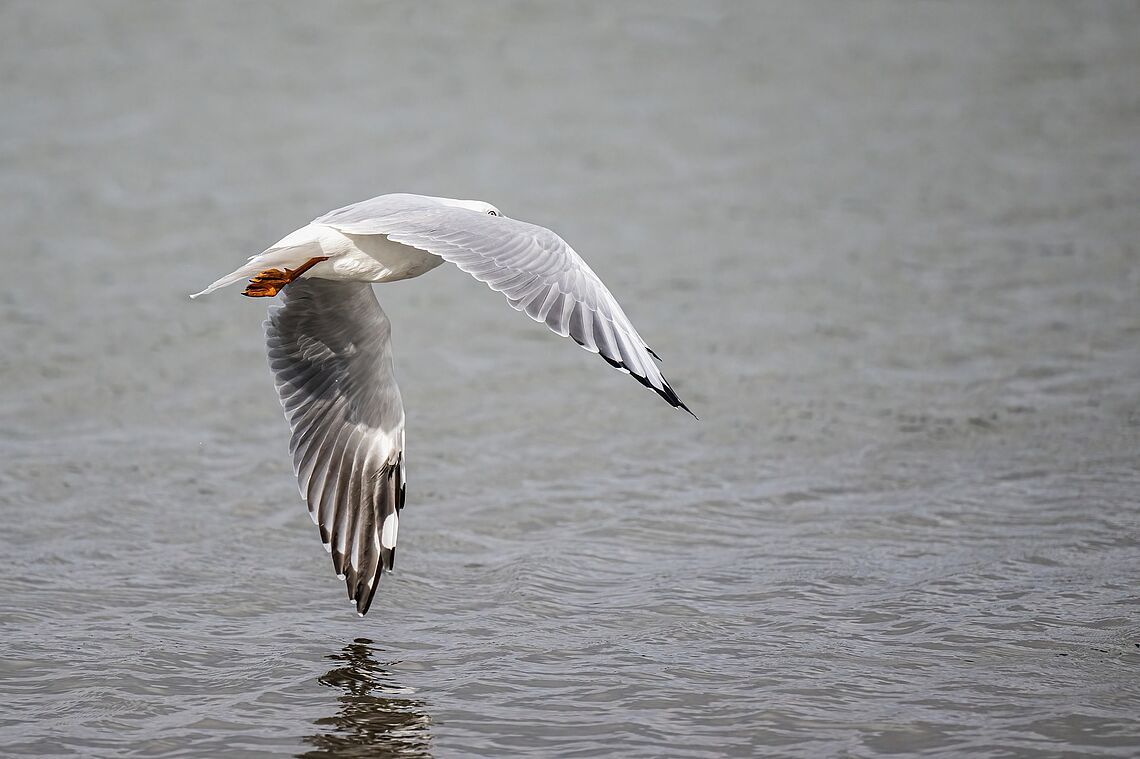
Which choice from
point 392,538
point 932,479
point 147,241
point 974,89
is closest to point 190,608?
point 392,538

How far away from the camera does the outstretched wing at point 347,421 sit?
19.8ft

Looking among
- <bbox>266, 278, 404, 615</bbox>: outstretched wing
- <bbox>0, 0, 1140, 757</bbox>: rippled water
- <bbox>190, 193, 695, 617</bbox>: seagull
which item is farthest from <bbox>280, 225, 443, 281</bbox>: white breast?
<bbox>0, 0, 1140, 757</bbox>: rippled water

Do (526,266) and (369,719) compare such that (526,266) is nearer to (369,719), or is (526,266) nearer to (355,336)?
(355,336)

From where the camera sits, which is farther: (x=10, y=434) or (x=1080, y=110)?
(x=1080, y=110)

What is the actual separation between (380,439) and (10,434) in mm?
2809

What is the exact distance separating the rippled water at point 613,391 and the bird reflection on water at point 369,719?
0.05ft

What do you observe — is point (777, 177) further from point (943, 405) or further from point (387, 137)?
point (943, 405)

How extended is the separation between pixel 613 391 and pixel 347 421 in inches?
114

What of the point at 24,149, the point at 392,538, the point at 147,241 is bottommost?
the point at 392,538

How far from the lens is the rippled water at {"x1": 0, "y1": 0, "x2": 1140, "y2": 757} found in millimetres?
5383

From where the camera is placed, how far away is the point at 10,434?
26.3 ft

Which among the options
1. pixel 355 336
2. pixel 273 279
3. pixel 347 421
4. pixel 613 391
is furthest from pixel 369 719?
pixel 613 391

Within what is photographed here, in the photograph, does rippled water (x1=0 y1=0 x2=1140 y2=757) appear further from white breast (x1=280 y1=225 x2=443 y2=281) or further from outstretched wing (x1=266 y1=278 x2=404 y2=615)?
white breast (x1=280 y1=225 x2=443 y2=281)

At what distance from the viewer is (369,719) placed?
516 centimetres
